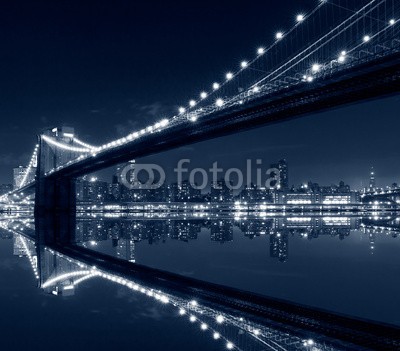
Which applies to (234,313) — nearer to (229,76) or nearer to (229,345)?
(229,345)

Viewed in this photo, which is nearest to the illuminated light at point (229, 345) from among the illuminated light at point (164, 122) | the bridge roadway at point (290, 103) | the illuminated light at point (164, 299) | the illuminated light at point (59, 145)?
the illuminated light at point (164, 299)

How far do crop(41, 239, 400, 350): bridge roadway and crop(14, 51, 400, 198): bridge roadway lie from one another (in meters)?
8.79

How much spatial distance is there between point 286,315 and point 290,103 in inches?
499

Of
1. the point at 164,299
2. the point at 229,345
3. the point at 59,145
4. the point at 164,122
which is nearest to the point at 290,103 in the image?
the point at 164,122

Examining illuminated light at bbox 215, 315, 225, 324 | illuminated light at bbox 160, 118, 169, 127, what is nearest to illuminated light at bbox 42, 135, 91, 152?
illuminated light at bbox 160, 118, 169, 127

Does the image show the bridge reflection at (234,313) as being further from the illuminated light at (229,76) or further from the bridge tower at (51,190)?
the bridge tower at (51,190)

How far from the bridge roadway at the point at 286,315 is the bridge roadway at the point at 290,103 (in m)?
8.79

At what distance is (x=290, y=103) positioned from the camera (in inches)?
628

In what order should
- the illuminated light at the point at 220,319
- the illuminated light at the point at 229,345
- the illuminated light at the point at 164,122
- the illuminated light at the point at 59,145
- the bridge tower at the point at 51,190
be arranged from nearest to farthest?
1. the illuminated light at the point at 229,345
2. the illuminated light at the point at 220,319
3. the illuminated light at the point at 164,122
4. the bridge tower at the point at 51,190
5. the illuminated light at the point at 59,145

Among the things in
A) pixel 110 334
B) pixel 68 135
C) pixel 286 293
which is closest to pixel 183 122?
pixel 286 293

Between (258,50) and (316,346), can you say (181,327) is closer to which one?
(316,346)

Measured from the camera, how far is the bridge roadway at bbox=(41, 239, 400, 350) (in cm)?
329

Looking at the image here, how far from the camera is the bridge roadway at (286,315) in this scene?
3.29 metres

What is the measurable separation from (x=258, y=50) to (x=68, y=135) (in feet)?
75.0
